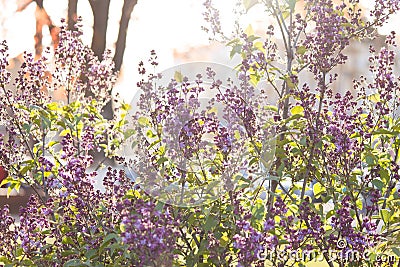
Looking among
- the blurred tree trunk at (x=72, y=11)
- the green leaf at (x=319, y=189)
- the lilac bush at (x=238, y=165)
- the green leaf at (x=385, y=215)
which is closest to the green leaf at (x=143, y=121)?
the lilac bush at (x=238, y=165)

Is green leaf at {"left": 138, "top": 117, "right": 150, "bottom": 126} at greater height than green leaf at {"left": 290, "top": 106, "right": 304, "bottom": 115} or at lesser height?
lesser

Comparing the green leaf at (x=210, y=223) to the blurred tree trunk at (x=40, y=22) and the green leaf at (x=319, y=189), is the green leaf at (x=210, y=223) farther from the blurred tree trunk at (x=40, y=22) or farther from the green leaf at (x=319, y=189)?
the blurred tree trunk at (x=40, y=22)

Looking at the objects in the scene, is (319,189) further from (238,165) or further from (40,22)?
(40,22)

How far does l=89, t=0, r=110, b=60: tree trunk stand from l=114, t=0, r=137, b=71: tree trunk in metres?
0.64

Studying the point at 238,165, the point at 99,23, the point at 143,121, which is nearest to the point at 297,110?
the point at 238,165

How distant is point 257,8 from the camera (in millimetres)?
3783

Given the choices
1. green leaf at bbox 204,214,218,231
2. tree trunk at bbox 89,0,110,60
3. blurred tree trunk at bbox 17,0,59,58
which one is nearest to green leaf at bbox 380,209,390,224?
green leaf at bbox 204,214,218,231

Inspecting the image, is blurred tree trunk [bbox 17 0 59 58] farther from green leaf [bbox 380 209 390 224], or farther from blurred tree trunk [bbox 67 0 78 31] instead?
green leaf [bbox 380 209 390 224]

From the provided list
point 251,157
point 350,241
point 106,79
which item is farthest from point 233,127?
point 106,79

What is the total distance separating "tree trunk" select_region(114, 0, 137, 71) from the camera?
498 inches

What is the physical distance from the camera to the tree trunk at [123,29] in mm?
12648

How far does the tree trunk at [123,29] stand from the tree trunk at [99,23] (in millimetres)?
641

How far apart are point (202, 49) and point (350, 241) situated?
1596 centimetres

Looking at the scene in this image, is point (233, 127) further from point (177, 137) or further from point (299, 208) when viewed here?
point (299, 208)
